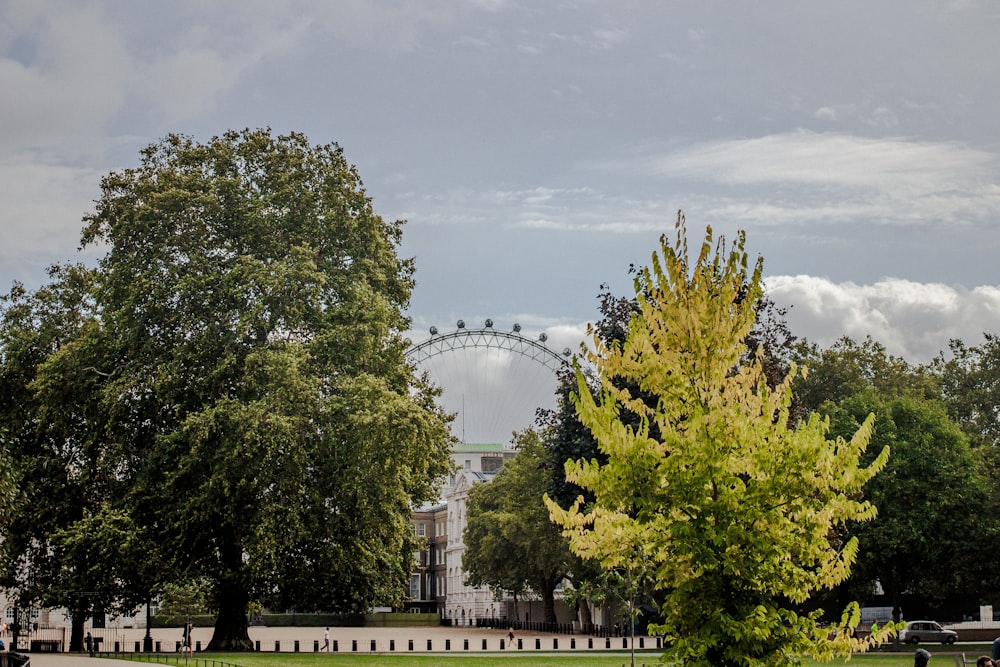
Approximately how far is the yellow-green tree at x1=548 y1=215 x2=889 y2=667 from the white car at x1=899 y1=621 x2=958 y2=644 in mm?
49466

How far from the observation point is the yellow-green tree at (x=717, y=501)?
47.9 feet

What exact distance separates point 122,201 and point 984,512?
4398 centimetres

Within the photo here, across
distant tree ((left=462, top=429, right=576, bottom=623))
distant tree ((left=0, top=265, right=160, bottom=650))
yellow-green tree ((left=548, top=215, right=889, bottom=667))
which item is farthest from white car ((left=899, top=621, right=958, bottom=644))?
yellow-green tree ((left=548, top=215, right=889, bottom=667))

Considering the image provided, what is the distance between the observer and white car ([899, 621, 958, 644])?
6055 centimetres

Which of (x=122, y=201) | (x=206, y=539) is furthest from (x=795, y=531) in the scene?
(x=122, y=201)

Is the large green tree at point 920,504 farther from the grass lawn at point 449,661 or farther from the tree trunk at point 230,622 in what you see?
the tree trunk at point 230,622

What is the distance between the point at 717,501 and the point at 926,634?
2071 inches

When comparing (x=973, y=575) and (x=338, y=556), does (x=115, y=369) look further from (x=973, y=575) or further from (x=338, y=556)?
(x=973, y=575)

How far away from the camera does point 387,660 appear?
4559cm

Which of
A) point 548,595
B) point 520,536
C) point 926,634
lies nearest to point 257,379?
point 926,634

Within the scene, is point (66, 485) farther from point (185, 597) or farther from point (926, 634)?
point (926, 634)

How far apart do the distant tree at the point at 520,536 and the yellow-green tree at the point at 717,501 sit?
6166 cm

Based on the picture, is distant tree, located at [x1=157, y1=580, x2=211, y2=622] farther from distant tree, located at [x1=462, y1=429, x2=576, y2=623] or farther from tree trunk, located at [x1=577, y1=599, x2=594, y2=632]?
tree trunk, located at [x1=577, y1=599, x2=594, y2=632]

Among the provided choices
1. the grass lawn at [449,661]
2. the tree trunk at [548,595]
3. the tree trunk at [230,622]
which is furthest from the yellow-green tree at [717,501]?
the tree trunk at [548,595]
